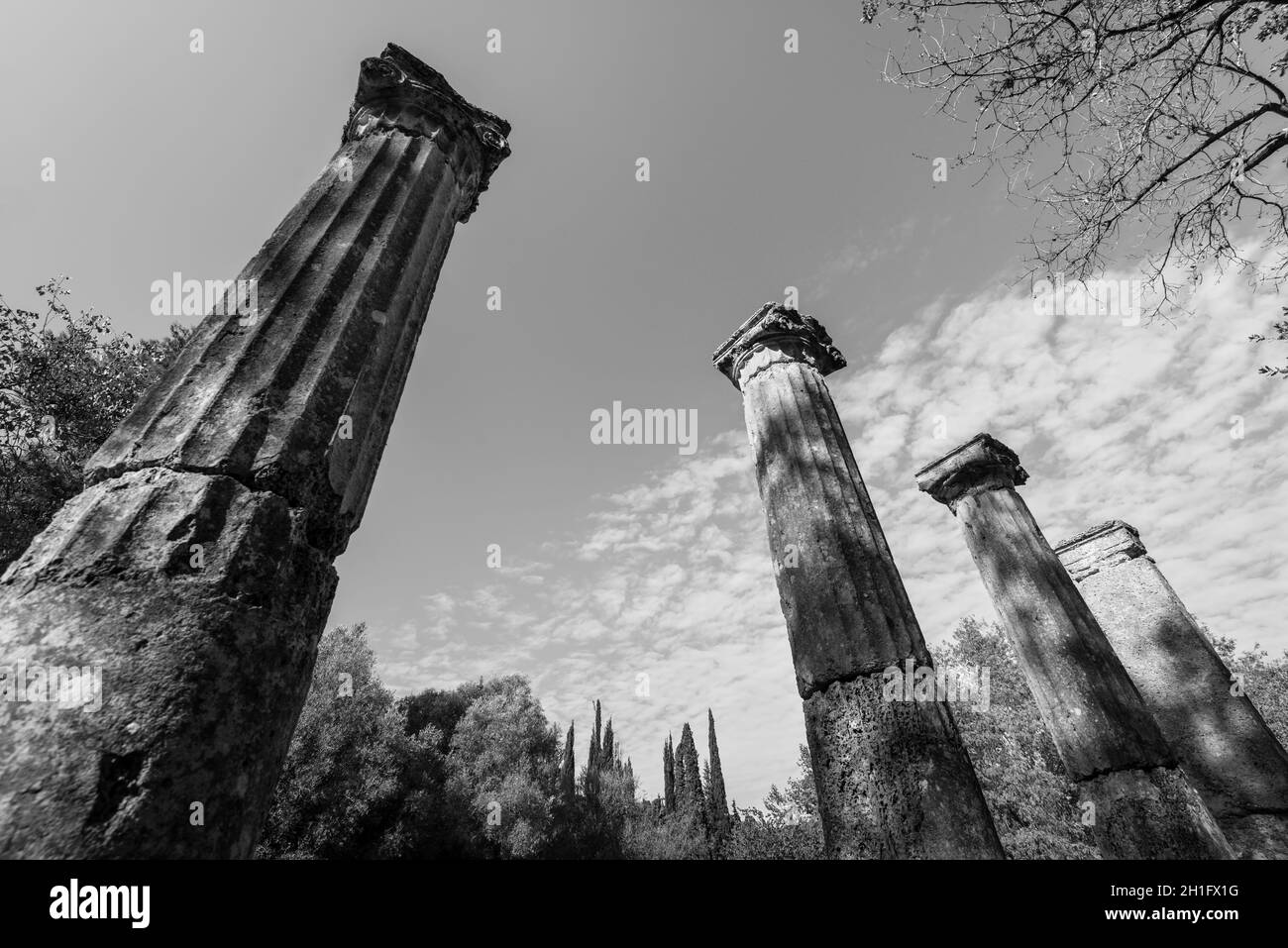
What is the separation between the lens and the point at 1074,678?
5.12 m

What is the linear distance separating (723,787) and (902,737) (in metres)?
43.5

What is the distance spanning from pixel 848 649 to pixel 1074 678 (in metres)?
3.29

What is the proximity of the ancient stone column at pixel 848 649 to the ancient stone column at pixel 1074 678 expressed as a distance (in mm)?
2764

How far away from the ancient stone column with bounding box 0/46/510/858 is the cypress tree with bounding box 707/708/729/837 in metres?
42.2

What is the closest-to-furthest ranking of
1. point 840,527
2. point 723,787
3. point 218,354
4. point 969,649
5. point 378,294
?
point 218,354
point 378,294
point 840,527
point 969,649
point 723,787

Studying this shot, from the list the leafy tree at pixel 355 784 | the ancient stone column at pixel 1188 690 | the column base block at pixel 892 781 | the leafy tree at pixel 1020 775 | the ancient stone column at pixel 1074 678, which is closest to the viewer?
the column base block at pixel 892 781

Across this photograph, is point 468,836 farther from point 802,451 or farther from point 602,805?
point 802,451

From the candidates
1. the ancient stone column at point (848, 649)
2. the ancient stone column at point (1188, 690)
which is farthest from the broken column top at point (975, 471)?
the ancient stone column at point (848, 649)

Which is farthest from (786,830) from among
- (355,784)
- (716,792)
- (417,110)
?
(417,110)

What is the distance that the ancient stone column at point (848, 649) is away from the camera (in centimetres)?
272

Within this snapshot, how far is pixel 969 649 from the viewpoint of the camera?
27.0 m

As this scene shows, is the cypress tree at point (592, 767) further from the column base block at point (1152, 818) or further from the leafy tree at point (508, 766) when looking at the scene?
the column base block at point (1152, 818)

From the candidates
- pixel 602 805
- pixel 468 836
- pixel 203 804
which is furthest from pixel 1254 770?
pixel 602 805

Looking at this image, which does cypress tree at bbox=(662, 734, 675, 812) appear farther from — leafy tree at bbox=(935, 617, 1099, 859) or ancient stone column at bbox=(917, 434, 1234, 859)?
ancient stone column at bbox=(917, 434, 1234, 859)
